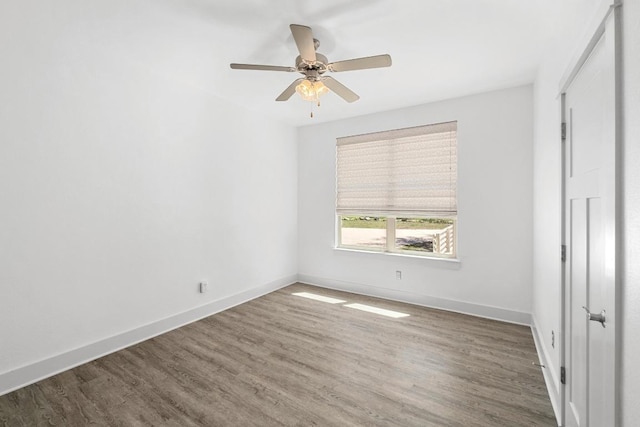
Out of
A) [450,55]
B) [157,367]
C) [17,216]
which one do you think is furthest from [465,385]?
[17,216]

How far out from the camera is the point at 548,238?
2.22 metres

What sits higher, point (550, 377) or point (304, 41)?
point (304, 41)

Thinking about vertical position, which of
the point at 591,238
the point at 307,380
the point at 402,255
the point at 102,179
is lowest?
the point at 307,380

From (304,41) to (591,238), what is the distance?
2.00 m

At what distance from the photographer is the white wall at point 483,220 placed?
322 centimetres

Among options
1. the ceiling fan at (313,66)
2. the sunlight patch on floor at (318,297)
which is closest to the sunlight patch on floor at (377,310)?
the sunlight patch on floor at (318,297)

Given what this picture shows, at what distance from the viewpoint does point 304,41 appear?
1930 millimetres

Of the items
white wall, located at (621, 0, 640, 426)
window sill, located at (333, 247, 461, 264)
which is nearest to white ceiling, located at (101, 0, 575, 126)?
white wall, located at (621, 0, 640, 426)

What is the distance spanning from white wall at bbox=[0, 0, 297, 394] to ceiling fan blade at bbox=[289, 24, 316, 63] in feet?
3.05

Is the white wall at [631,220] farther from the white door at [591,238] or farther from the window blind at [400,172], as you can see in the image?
the window blind at [400,172]

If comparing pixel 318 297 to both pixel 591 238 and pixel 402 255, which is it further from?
pixel 591 238

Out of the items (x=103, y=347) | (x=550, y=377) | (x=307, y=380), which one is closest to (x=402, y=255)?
(x=550, y=377)

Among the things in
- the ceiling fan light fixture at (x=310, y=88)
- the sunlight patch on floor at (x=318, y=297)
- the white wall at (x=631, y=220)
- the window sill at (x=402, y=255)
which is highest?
the ceiling fan light fixture at (x=310, y=88)

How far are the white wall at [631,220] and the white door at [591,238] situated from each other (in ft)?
0.13
